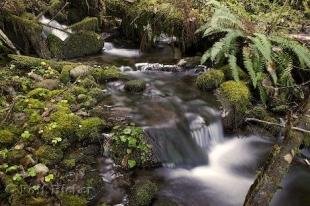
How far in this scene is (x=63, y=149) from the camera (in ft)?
18.1

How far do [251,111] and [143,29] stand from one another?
374 centimetres

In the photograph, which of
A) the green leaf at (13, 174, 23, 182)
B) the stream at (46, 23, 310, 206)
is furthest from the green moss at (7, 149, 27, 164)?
the stream at (46, 23, 310, 206)

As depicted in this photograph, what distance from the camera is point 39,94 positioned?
21.8 feet

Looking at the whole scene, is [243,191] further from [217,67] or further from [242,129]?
[217,67]

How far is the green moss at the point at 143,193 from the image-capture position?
16.0ft

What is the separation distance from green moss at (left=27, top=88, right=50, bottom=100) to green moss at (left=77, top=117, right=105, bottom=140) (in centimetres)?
116

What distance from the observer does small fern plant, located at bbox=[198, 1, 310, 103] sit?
23.8ft

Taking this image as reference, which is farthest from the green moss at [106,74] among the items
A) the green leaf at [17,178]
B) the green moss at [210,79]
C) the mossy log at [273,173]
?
the mossy log at [273,173]

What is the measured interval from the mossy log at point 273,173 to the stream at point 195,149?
0.78m

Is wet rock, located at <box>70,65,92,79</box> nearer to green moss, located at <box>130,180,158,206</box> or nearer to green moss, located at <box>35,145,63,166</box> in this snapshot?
green moss, located at <box>35,145,63,166</box>

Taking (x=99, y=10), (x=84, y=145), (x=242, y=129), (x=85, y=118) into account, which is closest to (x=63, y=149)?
Result: (x=84, y=145)

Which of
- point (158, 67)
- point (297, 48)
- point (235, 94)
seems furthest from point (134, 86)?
point (297, 48)

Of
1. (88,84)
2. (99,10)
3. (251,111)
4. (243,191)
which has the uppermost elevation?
(99,10)

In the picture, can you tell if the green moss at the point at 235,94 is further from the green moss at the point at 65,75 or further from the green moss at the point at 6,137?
the green moss at the point at 6,137
